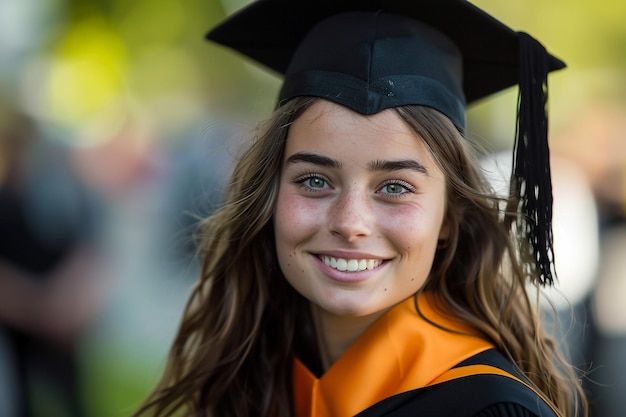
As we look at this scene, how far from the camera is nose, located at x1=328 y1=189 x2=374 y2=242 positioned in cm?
→ 176

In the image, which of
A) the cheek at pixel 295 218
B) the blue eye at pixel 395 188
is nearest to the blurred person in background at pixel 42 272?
the cheek at pixel 295 218

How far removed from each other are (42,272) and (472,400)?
2657mm

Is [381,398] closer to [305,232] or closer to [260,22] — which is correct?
[305,232]

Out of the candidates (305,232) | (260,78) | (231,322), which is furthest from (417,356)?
(260,78)

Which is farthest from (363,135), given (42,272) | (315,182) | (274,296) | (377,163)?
(42,272)

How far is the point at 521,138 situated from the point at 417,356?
0.58 metres

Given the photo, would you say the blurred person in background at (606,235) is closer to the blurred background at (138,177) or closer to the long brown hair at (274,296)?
the blurred background at (138,177)

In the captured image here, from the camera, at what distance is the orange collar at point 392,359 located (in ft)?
5.86

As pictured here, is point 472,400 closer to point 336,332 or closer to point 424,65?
point 336,332

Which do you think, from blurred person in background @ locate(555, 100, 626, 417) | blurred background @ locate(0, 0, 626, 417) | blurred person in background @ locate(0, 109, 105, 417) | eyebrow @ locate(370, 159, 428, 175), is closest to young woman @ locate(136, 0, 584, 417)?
eyebrow @ locate(370, 159, 428, 175)

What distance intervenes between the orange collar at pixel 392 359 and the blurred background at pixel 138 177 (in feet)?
5.19

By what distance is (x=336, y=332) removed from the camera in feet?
6.71

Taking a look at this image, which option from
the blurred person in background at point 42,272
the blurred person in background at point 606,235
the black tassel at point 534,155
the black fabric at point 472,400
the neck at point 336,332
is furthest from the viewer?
the blurred person in background at point 606,235

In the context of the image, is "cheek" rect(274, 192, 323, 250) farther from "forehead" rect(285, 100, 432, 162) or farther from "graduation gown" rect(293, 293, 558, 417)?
"graduation gown" rect(293, 293, 558, 417)
